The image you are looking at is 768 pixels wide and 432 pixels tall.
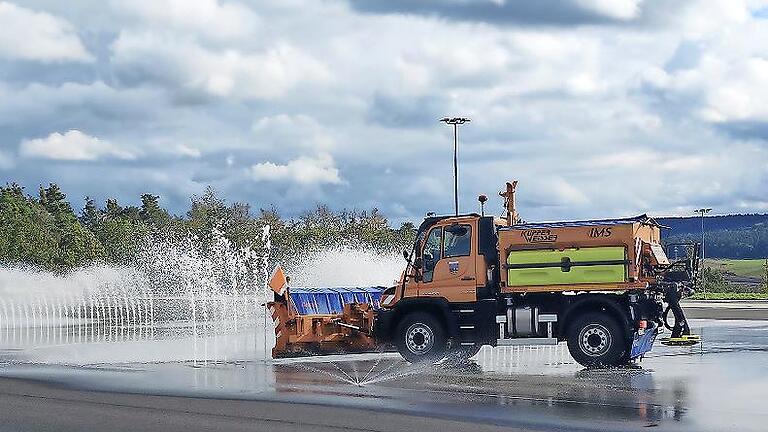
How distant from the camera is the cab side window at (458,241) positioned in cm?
2005

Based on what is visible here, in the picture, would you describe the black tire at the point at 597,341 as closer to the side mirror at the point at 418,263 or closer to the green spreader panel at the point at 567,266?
the green spreader panel at the point at 567,266

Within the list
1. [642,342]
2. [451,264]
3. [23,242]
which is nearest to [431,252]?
[451,264]

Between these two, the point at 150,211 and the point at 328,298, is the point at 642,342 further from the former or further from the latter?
the point at 150,211

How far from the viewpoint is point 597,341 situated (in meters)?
19.2

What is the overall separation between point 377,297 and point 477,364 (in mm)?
3342

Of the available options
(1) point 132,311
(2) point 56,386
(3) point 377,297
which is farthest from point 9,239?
(2) point 56,386

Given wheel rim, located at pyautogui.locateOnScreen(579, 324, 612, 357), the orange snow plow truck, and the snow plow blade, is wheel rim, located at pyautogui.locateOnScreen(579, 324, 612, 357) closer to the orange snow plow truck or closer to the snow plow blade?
the orange snow plow truck

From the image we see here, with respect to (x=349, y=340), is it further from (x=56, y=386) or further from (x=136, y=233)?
(x=136, y=233)

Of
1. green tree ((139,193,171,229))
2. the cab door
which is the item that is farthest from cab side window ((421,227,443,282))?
green tree ((139,193,171,229))

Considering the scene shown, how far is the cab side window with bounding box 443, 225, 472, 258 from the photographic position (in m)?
20.0

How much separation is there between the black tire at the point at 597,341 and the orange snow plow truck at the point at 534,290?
17 mm

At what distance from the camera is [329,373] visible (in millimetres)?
19125

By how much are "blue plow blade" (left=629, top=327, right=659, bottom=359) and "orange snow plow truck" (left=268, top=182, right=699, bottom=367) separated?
30 mm

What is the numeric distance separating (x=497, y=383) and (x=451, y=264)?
3.40 meters
